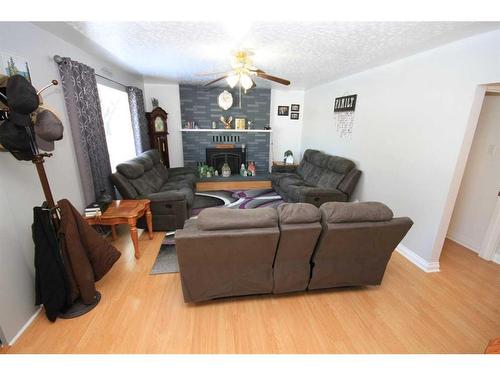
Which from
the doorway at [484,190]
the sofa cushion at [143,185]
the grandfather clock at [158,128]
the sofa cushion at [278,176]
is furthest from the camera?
the grandfather clock at [158,128]

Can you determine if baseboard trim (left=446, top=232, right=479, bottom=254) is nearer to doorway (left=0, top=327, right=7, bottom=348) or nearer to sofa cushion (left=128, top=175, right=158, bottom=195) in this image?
sofa cushion (left=128, top=175, right=158, bottom=195)

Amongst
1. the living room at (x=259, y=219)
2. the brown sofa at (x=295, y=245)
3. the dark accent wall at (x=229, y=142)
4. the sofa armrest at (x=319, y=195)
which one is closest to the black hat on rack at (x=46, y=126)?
the living room at (x=259, y=219)

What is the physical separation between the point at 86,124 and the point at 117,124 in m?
1.31

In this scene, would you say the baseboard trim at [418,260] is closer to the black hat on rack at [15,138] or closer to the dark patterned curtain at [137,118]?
the black hat on rack at [15,138]

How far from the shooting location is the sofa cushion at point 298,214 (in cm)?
155

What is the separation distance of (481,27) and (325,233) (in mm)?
1970

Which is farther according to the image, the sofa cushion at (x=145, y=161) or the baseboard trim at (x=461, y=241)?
the sofa cushion at (x=145, y=161)

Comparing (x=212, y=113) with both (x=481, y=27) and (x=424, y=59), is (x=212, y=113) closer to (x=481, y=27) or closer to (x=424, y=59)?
(x=424, y=59)

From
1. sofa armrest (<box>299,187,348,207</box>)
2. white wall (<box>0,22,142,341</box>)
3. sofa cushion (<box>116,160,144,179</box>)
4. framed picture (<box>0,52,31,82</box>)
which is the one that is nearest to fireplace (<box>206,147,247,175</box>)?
sofa cushion (<box>116,160,144,179</box>)

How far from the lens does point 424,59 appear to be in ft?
7.41

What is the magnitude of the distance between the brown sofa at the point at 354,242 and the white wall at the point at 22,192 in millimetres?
2165

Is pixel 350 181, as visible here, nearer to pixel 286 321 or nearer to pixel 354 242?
pixel 354 242

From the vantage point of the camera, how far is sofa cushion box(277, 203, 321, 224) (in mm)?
1555

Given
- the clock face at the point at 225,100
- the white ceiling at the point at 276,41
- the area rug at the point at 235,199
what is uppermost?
the white ceiling at the point at 276,41
